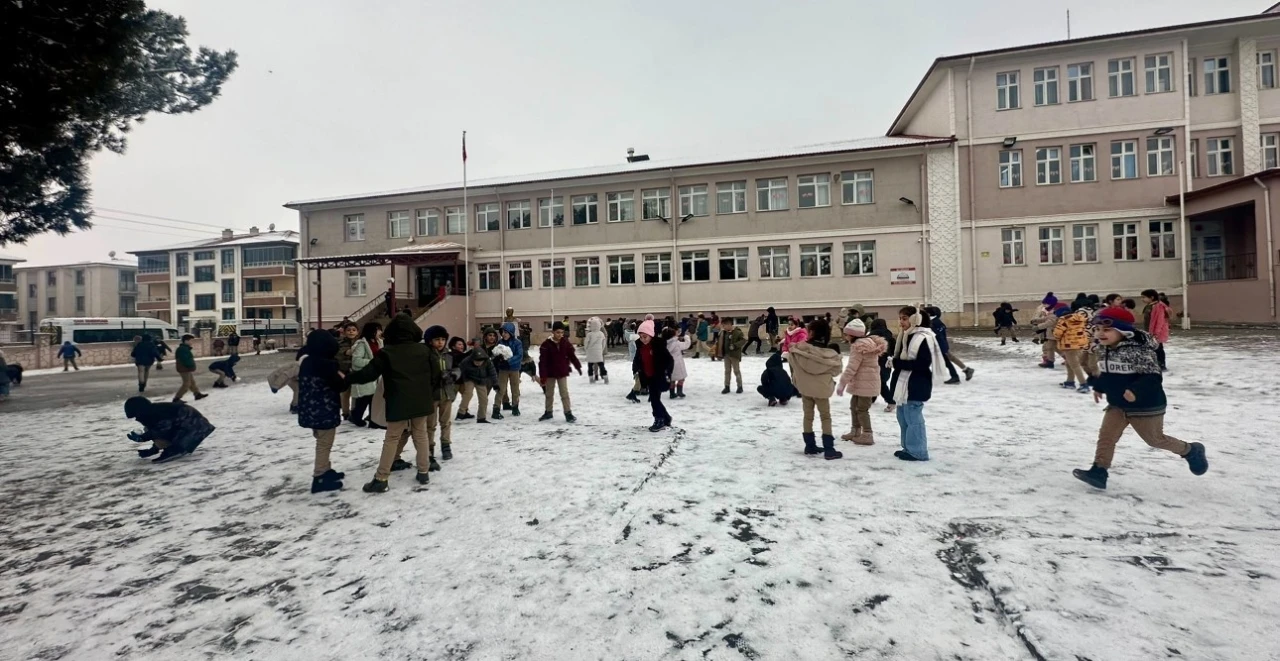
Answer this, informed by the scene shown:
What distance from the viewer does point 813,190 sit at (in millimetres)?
26484

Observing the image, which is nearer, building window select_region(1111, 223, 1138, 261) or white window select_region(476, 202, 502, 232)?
building window select_region(1111, 223, 1138, 261)

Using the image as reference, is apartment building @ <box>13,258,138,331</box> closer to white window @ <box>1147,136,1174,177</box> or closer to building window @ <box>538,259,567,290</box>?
building window @ <box>538,259,567,290</box>

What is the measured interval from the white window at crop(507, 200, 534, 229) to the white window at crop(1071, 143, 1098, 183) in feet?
85.5

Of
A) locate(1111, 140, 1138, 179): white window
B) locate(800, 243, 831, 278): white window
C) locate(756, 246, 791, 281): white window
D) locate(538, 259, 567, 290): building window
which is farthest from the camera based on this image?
locate(538, 259, 567, 290): building window

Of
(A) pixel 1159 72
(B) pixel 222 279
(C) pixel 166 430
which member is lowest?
(C) pixel 166 430

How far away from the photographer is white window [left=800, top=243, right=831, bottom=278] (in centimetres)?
2611

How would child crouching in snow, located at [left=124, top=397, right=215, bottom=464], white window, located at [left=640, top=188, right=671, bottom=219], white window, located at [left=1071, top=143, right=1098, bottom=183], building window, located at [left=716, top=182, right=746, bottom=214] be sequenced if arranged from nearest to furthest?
child crouching in snow, located at [left=124, top=397, right=215, bottom=464] → white window, located at [left=1071, top=143, right=1098, bottom=183] → building window, located at [left=716, top=182, right=746, bottom=214] → white window, located at [left=640, top=188, right=671, bottom=219]

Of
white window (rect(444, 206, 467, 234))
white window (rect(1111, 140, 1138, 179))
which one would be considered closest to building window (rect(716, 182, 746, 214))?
white window (rect(444, 206, 467, 234))

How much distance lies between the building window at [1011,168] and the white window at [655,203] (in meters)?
15.4

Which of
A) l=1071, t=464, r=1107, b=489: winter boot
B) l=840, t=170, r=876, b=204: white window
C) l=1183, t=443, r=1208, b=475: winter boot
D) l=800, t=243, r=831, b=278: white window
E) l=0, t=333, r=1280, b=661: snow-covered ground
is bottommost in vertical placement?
l=0, t=333, r=1280, b=661: snow-covered ground

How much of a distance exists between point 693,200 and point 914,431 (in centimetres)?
2341

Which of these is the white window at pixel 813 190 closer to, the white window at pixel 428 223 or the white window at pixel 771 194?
the white window at pixel 771 194

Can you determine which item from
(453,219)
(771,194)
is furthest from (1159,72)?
(453,219)

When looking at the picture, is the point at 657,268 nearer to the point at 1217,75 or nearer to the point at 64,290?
the point at 1217,75
